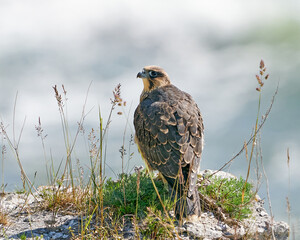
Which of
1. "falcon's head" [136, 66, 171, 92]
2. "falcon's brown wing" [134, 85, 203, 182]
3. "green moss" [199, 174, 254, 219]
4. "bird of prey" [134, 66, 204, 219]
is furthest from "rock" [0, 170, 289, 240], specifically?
"falcon's head" [136, 66, 171, 92]

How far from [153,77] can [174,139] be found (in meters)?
1.65

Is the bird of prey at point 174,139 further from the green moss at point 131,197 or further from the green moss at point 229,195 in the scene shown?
the green moss at point 229,195

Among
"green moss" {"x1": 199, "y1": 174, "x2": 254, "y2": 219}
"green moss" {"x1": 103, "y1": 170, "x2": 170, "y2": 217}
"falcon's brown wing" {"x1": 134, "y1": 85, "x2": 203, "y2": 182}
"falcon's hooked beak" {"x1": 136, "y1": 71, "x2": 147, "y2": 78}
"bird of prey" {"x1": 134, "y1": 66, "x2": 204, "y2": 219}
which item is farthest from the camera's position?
"falcon's hooked beak" {"x1": 136, "y1": 71, "x2": 147, "y2": 78}

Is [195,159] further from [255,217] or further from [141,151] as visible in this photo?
[255,217]

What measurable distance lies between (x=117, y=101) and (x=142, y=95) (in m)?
2.12

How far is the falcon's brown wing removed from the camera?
5270mm

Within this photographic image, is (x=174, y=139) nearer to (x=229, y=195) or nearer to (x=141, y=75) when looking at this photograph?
(x=229, y=195)

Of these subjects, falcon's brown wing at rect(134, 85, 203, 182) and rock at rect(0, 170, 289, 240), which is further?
falcon's brown wing at rect(134, 85, 203, 182)

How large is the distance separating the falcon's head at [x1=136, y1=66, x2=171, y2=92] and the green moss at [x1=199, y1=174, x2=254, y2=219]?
184 centimetres

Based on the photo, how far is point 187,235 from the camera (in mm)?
5102

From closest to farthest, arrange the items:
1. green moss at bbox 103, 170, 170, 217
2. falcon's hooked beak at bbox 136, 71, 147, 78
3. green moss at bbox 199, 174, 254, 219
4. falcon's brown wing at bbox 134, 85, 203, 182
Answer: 1. falcon's brown wing at bbox 134, 85, 203, 182
2. green moss at bbox 103, 170, 170, 217
3. green moss at bbox 199, 174, 254, 219
4. falcon's hooked beak at bbox 136, 71, 147, 78

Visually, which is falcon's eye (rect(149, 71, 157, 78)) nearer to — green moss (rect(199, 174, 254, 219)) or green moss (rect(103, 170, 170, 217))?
green moss (rect(103, 170, 170, 217))

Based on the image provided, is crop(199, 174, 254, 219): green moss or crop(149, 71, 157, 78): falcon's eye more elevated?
crop(149, 71, 157, 78): falcon's eye

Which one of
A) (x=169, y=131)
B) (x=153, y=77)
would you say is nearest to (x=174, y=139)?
(x=169, y=131)
